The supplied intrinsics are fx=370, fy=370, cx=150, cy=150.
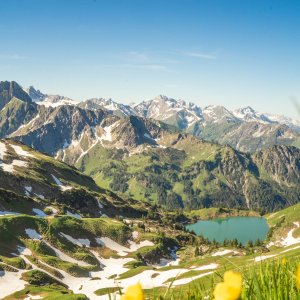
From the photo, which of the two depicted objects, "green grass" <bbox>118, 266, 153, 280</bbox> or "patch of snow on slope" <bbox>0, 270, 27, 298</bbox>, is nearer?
"patch of snow on slope" <bbox>0, 270, 27, 298</bbox>

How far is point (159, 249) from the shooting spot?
12762cm

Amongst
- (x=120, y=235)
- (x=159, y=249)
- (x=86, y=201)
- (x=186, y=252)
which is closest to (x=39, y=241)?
(x=120, y=235)

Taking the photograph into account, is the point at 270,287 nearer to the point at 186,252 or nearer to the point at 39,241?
the point at 39,241

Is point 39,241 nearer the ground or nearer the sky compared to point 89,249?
nearer the sky

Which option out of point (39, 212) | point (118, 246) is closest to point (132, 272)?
point (118, 246)

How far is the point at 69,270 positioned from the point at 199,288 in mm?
91909

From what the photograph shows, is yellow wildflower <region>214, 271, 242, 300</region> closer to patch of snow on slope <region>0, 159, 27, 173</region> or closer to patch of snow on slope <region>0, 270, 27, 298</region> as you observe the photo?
patch of snow on slope <region>0, 270, 27, 298</region>

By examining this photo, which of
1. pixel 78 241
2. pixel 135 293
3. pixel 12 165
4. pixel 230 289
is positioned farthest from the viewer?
pixel 12 165

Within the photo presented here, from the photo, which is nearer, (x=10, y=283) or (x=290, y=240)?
(x=10, y=283)

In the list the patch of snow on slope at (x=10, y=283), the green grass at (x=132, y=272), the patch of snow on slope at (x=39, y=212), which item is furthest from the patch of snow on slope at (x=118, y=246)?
the patch of snow on slope at (x=10, y=283)

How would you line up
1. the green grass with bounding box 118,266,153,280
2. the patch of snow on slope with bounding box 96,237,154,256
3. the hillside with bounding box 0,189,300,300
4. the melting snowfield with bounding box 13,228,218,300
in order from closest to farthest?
the hillside with bounding box 0,189,300,300
the melting snowfield with bounding box 13,228,218,300
the green grass with bounding box 118,266,153,280
the patch of snow on slope with bounding box 96,237,154,256

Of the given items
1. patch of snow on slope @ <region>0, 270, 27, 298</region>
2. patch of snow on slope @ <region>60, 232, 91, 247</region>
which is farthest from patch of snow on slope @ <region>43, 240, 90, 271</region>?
patch of snow on slope @ <region>0, 270, 27, 298</region>

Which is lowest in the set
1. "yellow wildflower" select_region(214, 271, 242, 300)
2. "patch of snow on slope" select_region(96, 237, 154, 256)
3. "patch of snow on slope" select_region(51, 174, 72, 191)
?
"patch of snow on slope" select_region(96, 237, 154, 256)

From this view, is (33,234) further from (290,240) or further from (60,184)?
(290,240)
